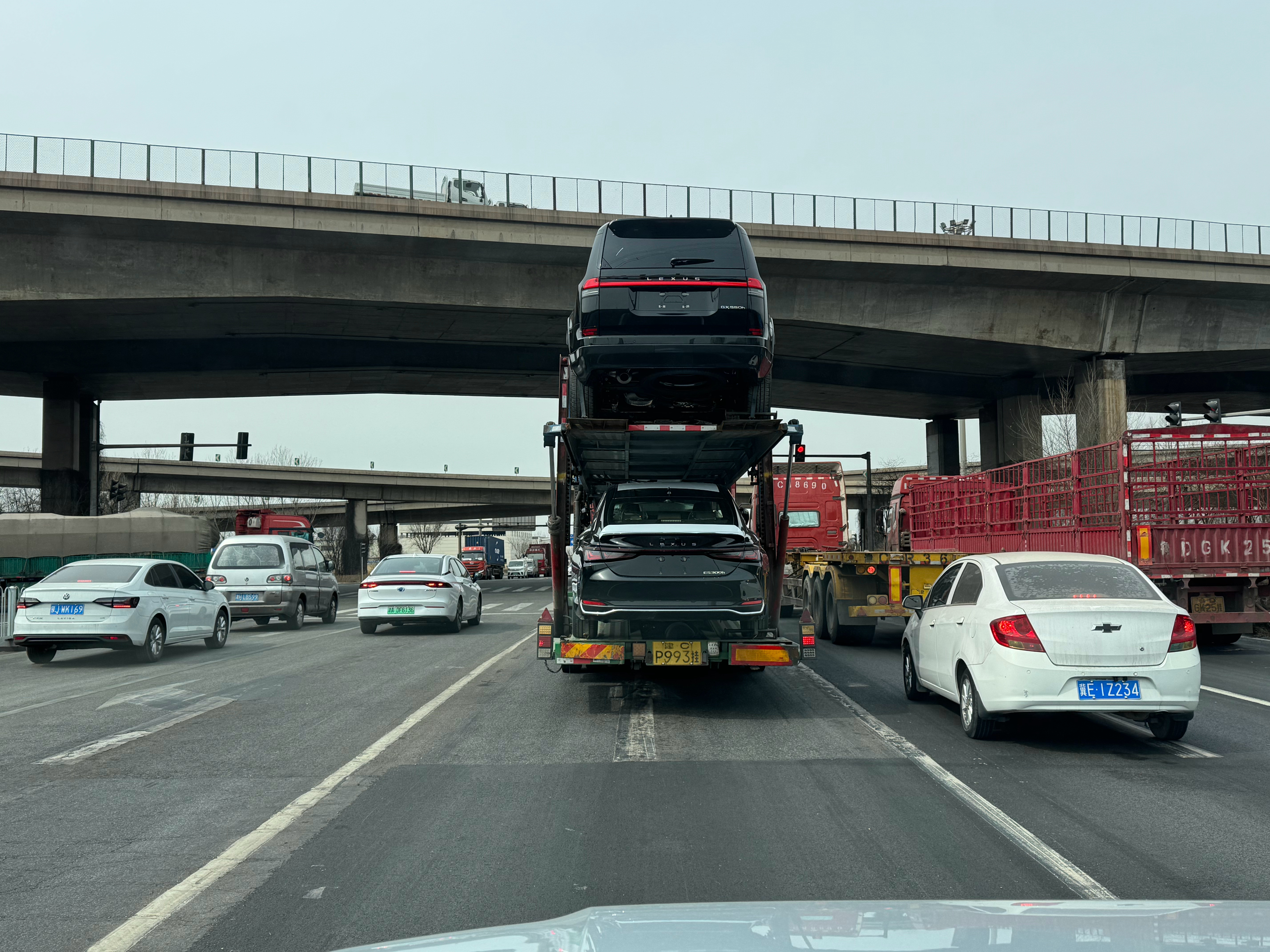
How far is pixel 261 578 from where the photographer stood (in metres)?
21.7

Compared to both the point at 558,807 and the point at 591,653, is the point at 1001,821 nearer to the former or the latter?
the point at 558,807

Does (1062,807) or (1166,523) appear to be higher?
(1166,523)

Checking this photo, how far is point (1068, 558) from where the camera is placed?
884 centimetres

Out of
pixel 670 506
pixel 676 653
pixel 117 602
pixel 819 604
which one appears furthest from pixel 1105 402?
pixel 117 602

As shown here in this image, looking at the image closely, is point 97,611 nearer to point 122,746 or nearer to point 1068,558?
point 122,746

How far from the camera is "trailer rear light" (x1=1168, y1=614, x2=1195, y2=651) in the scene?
26.0 feet

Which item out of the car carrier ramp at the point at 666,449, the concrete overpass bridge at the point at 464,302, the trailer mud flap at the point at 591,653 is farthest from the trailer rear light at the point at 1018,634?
the concrete overpass bridge at the point at 464,302

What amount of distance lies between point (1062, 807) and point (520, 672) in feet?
26.9

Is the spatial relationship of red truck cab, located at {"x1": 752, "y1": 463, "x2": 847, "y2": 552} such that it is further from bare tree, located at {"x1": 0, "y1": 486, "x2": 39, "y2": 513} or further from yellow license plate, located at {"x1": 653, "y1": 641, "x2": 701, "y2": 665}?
bare tree, located at {"x1": 0, "y1": 486, "x2": 39, "y2": 513}

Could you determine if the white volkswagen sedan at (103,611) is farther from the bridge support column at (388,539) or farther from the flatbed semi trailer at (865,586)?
the bridge support column at (388,539)

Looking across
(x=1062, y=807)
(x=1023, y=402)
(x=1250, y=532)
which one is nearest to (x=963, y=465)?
(x=1023, y=402)

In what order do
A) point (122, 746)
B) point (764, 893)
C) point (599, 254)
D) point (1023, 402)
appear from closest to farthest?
point (764, 893)
point (122, 746)
point (599, 254)
point (1023, 402)

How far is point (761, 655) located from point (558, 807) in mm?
3953

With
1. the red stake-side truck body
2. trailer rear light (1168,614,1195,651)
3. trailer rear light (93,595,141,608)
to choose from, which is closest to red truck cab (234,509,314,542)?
trailer rear light (93,595,141,608)
